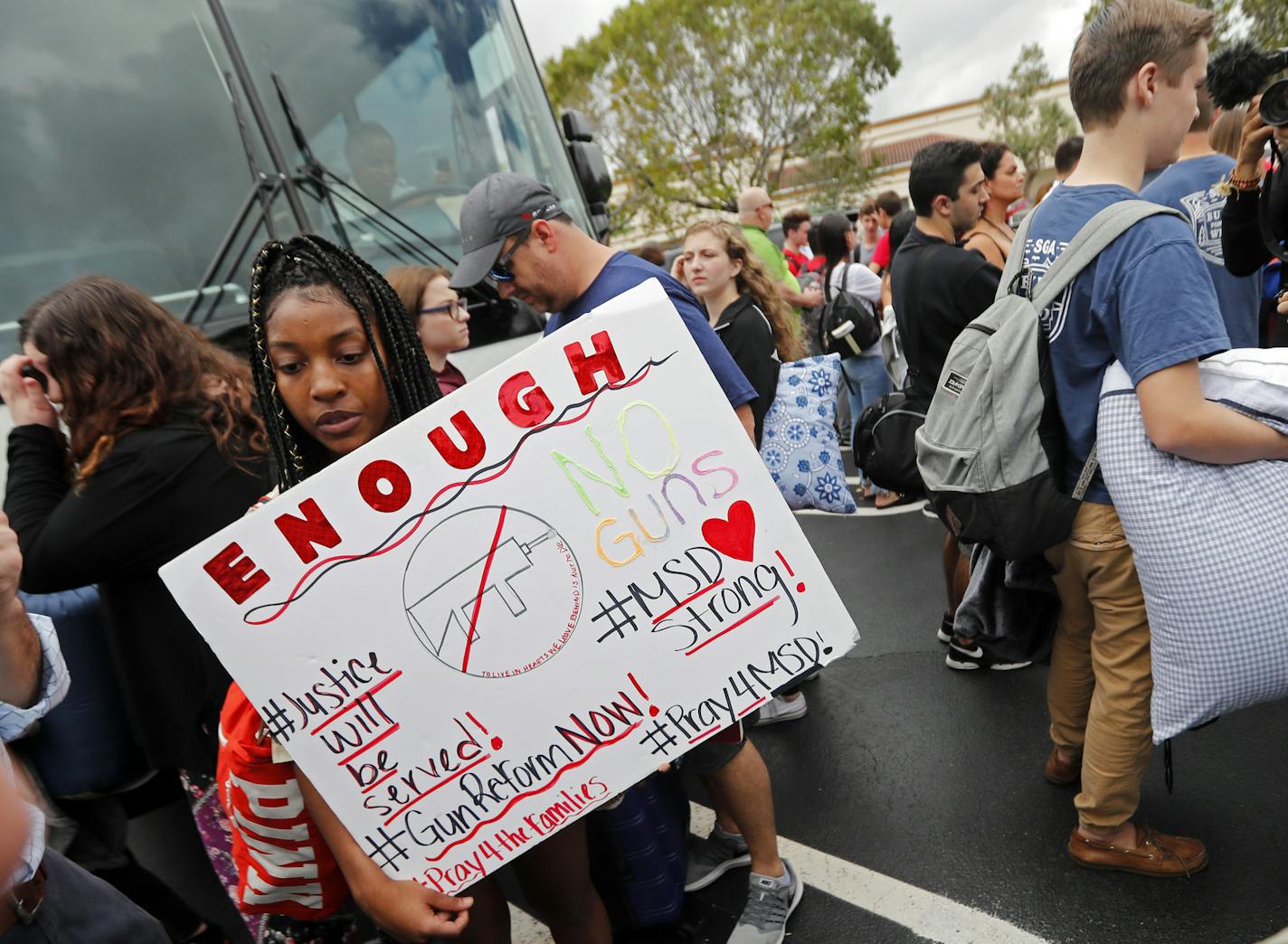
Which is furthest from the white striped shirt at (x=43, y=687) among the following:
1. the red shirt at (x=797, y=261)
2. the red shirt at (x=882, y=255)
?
the red shirt at (x=797, y=261)

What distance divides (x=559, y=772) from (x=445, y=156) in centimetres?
307

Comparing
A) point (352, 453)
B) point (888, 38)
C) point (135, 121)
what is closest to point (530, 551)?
point (352, 453)

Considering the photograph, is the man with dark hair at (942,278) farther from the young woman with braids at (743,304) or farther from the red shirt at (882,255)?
the red shirt at (882,255)

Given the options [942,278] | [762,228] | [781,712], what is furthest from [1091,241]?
[762,228]

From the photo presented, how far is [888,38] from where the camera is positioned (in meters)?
26.5

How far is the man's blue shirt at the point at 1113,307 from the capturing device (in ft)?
5.74

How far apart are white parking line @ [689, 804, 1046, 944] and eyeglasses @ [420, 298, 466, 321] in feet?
7.19

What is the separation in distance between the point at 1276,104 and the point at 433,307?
2.69 meters

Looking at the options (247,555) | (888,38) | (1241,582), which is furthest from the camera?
(888,38)

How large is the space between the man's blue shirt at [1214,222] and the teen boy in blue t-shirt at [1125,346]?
47.0 inches

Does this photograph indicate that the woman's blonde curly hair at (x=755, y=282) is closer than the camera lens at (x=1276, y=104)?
No

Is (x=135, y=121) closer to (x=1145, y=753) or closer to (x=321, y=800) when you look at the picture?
(x=321, y=800)

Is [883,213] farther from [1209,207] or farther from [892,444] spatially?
[892,444]

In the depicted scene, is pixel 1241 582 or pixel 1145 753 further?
pixel 1145 753
